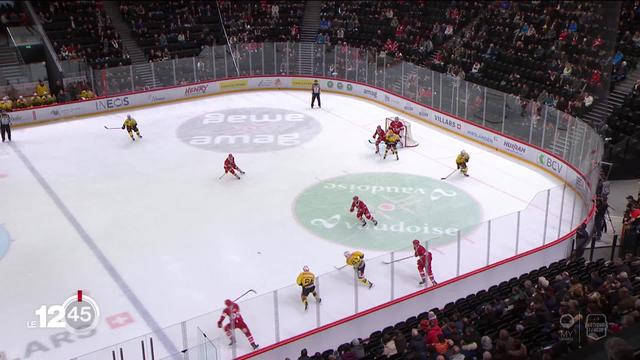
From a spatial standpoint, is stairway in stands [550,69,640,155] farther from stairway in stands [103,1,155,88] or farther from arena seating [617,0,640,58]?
stairway in stands [103,1,155,88]

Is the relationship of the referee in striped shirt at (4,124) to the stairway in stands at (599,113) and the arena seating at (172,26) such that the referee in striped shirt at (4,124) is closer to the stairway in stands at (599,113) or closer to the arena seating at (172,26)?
the arena seating at (172,26)

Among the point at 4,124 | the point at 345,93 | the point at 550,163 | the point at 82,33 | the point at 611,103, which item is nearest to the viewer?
the point at 550,163

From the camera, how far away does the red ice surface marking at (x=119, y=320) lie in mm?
14062

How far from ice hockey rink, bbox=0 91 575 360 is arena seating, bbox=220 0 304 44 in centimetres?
808

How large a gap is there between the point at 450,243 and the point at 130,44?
24699mm

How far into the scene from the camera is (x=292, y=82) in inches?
1309

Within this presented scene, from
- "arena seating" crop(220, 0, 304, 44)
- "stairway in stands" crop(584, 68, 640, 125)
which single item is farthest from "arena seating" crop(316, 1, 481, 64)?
"stairway in stands" crop(584, 68, 640, 125)

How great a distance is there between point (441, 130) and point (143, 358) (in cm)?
1766

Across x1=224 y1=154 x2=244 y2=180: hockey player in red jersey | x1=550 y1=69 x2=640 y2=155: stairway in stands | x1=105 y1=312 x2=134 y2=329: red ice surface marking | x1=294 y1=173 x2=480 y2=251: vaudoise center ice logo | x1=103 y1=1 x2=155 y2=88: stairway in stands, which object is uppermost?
x1=103 y1=1 x2=155 y2=88: stairway in stands

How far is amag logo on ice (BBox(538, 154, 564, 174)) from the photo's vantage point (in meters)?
21.3

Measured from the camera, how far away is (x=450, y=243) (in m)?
14.6

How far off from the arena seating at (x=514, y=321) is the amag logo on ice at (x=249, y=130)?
13.3 m

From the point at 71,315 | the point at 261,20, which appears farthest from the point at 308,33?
the point at 71,315

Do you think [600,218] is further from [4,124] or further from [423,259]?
[4,124]
